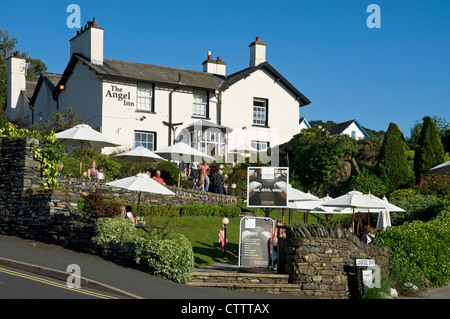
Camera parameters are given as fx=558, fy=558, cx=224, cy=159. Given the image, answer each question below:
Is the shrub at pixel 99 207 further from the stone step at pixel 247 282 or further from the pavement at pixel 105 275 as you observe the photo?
the stone step at pixel 247 282

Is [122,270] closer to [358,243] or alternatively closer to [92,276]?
[92,276]

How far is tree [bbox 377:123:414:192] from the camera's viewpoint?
30516 millimetres

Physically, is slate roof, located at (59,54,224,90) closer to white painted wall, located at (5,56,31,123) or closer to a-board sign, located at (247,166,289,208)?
white painted wall, located at (5,56,31,123)

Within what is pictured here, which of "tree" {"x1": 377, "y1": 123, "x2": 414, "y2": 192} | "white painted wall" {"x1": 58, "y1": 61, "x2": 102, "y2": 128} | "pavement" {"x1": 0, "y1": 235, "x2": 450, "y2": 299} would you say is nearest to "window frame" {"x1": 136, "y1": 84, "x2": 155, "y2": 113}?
"white painted wall" {"x1": 58, "y1": 61, "x2": 102, "y2": 128}

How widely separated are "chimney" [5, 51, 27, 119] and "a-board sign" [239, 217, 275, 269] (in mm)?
32799

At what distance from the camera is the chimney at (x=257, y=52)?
39.0 m

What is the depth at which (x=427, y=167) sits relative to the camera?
30344mm

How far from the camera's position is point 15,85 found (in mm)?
43125

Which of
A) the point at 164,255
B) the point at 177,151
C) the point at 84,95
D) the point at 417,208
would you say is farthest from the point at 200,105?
the point at 164,255

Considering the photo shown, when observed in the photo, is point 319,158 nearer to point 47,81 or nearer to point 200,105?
point 200,105

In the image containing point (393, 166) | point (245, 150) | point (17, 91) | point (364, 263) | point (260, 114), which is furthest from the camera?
point (17, 91)

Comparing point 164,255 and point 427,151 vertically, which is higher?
point 427,151

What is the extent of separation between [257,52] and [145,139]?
34.9ft

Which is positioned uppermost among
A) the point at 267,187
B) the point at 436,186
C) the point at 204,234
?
the point at 436,186
